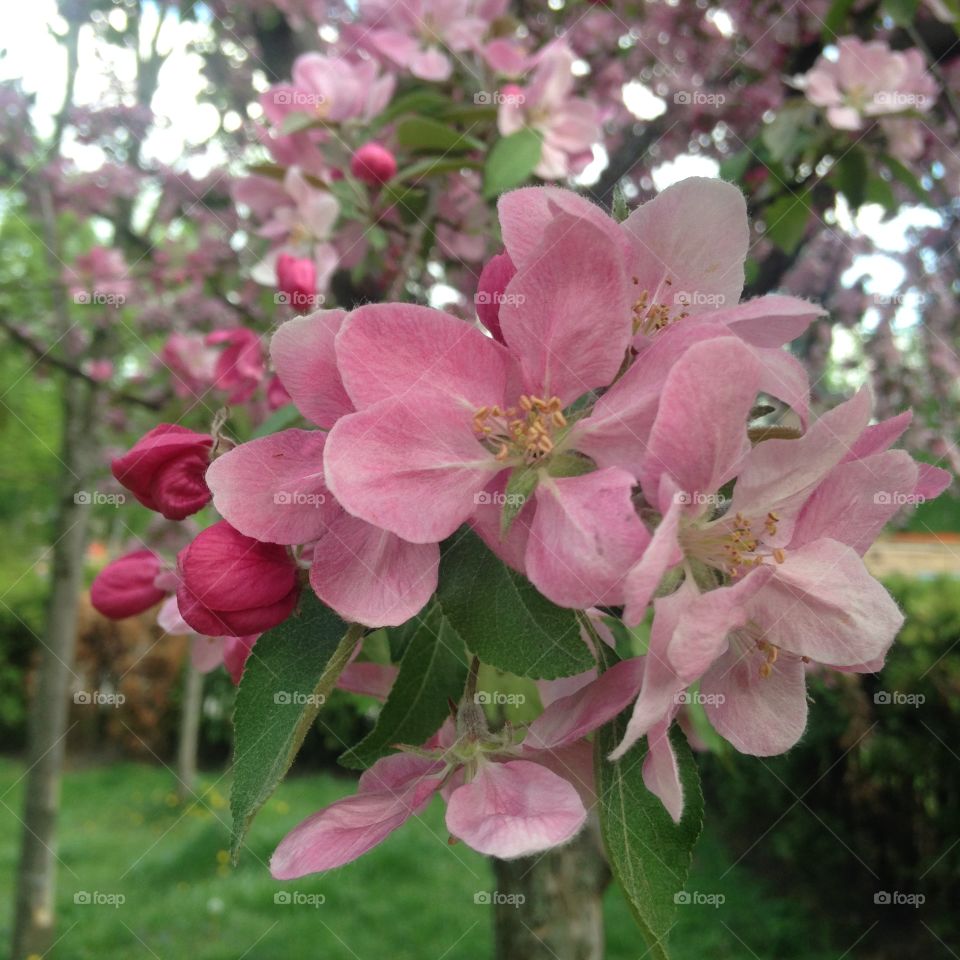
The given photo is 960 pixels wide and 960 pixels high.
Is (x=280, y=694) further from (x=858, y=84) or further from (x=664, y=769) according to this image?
(x=858, y=84)

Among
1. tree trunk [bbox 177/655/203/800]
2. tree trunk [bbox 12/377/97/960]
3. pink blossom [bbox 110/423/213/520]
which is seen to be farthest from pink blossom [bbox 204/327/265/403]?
tree trunk [bbox 177/655/203/800]

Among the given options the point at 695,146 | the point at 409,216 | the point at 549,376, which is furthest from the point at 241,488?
the point at 695,146

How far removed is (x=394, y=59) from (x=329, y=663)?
1.69 metres

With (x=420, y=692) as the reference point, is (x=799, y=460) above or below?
above

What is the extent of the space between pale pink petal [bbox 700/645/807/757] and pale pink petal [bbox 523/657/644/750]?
78 mm

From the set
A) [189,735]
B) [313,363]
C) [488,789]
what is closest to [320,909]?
[189,735]

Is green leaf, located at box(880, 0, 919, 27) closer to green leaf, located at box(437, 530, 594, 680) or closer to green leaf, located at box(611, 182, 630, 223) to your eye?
green leaf, located at box(611, 182, 630, 223)

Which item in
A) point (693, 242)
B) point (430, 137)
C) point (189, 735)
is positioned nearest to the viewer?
point (693, 242)

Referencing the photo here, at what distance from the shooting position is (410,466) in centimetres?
64

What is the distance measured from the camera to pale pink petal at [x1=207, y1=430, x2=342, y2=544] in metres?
0.69

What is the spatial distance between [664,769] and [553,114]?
1.67m

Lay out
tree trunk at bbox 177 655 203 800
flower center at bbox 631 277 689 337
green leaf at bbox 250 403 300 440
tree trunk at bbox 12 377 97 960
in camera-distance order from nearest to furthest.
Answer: flower center at bbox 631 277 689 337, green leaf at bbox 250 403 300 440, tree trunk at bbox 12 377 97 960, tree trunk at bbox 177 655 203 800

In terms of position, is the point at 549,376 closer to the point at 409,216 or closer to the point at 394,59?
the point at 409,216

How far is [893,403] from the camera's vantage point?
3945 mm
